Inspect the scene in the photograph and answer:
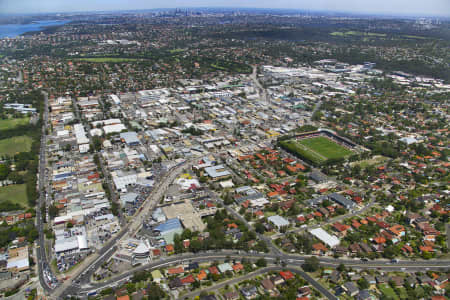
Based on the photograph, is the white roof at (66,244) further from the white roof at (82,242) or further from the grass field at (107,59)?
the grass field at (107,59)

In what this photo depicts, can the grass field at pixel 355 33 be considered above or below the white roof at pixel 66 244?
above

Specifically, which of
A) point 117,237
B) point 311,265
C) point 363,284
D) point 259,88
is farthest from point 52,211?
point 259,88

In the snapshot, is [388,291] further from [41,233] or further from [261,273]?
[41,233]

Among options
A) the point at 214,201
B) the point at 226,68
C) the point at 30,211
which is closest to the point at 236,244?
the point at 214,201

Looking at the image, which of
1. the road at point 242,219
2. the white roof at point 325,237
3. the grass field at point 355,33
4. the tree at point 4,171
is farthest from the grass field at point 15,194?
the grass field at point 355,33

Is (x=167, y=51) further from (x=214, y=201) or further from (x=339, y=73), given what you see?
(x=214, y=201)

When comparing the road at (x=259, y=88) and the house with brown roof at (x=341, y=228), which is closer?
the house with brown roof at (x=341, y=228)

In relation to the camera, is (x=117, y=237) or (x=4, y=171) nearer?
(x=117, y=237)
